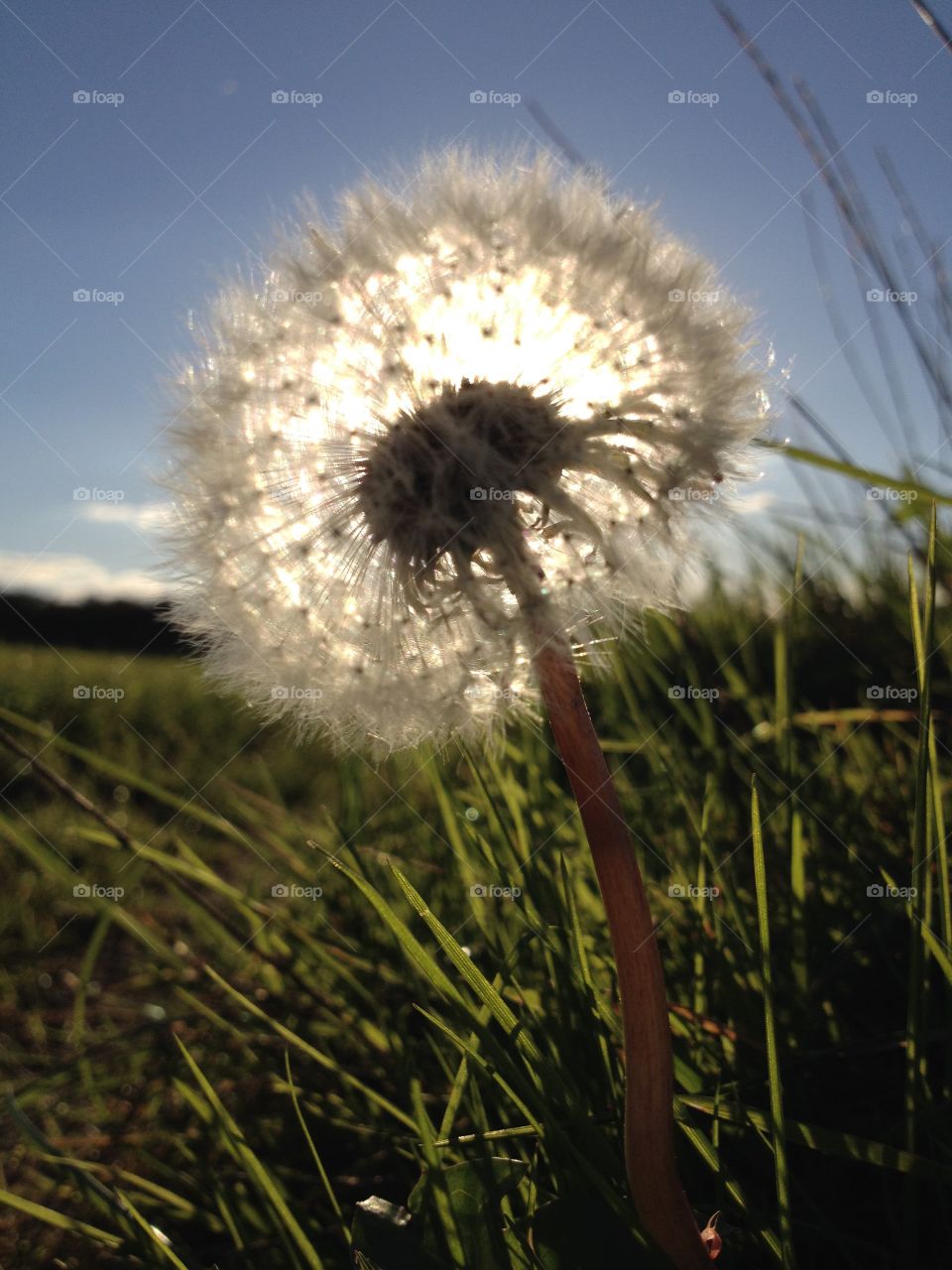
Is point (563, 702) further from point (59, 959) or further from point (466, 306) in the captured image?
point (59, 959)

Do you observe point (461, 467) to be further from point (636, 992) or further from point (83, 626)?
point (83, 626)

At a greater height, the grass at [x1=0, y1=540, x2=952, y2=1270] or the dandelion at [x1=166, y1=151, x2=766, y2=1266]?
the dandelion at [x1=166, y1=151, x2=766, y2=1266]

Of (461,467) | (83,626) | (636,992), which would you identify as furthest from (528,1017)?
(83,626)

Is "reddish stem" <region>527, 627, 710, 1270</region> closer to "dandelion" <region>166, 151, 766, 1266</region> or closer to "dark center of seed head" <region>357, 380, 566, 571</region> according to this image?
"dandelion" <region>166, 151, 766, 1266</region>

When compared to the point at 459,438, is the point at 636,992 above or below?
below

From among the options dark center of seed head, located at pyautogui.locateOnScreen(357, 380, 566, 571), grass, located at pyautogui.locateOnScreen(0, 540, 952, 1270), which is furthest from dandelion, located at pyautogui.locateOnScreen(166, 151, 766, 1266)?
grass, located at pyautogui.locateOnScreen(0, 540, 952, 1270)
